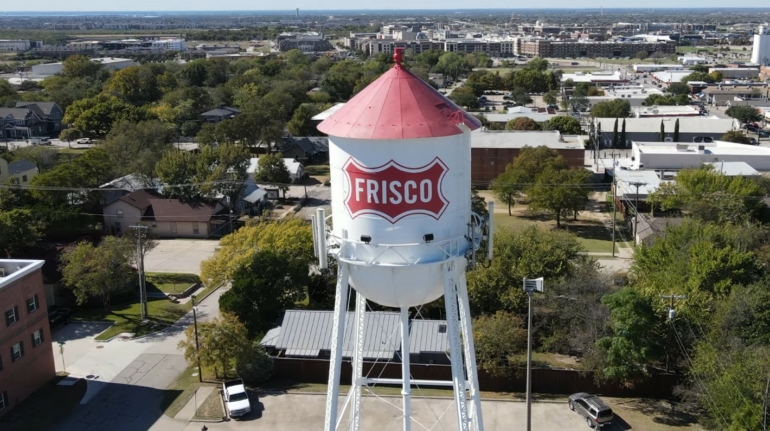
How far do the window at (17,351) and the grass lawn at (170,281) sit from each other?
41.2 ft

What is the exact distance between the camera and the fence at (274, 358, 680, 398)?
28.4 metres

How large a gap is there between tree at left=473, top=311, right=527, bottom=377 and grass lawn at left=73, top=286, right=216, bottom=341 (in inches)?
652

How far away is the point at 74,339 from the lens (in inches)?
1377

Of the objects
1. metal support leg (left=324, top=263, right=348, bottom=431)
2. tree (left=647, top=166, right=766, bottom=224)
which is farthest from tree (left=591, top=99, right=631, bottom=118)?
metal support leg (left=324, top=263, right=348, bottom=431)

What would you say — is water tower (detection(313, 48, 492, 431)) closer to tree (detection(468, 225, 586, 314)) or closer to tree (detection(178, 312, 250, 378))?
tree (detection(178, 312, 250, 378))

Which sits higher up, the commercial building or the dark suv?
the commercial building

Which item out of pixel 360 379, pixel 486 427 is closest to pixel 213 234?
pixel 486 427

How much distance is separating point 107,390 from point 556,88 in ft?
398

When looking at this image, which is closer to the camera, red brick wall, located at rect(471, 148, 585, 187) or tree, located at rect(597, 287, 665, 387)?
tree, located at rect(597, 287, 665, 387)

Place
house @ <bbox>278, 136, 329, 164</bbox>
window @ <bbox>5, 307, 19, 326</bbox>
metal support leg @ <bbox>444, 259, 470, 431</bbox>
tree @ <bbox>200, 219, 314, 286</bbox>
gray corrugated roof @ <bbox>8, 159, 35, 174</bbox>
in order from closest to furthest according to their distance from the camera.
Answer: metal support leg @ <bbox>444, 259, 470, 431</bbox> → window @ <bbox>5, 307, 19, 326</bbox> → tree @ <bbox>200, 219, 314, 286</bbox> → gray corrugated roof @ <bbox>8, 159, 35, 174</bbox> → house @ <bbox>278, 136, 329, 164</bbox>

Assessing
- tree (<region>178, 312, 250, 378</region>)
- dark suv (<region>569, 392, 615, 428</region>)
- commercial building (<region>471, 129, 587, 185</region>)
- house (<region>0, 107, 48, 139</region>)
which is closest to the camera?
dark suv (<region>569, 392, 615, 428</region>)

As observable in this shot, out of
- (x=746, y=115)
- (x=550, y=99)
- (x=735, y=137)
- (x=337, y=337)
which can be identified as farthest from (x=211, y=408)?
(x=550, y=99)

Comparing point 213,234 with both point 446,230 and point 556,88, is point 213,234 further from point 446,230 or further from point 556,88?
point 556,88

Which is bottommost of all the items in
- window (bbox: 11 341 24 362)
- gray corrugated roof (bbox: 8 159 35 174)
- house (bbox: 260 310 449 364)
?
house (bbox: 260 310 449 364)
